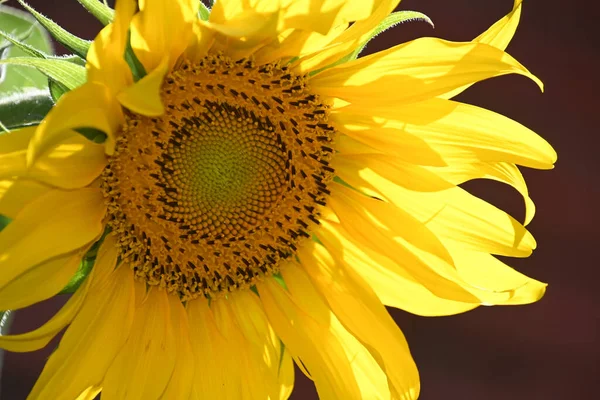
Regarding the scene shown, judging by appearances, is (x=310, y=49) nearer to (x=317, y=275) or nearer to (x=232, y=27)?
(x=232, y=27)

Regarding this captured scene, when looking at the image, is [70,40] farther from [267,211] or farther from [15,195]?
[267,211]

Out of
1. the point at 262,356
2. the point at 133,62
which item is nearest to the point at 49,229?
the point at 133,62

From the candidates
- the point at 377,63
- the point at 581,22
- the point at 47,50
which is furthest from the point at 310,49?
the point at 581,22

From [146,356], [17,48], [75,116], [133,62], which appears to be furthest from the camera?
[17,48]

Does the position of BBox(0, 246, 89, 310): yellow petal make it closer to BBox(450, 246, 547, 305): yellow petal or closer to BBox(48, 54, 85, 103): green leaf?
BBox(48, 54, 85, 103): green leaf

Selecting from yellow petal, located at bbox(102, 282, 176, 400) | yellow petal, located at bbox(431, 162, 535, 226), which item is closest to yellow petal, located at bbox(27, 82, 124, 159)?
yellow petal, located at bbox(102, 282, 176, 400)

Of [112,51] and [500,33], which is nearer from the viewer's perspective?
[112,51]
